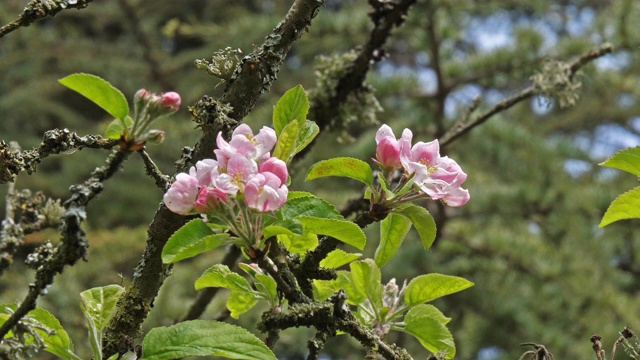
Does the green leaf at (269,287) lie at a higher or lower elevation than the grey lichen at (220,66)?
lower

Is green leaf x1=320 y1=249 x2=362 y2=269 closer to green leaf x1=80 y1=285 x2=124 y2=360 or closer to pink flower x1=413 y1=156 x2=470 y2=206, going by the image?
pink flower x1=413 y1=156 x2=470 y2=206

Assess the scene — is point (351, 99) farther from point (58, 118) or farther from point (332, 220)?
point (58, 118)

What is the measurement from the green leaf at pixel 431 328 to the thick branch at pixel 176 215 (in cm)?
29

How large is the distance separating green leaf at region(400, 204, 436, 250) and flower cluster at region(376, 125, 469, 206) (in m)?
0.02

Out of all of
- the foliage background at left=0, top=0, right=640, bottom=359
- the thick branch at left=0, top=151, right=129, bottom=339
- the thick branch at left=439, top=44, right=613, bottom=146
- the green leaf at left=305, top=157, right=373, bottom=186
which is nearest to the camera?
the thick branch at left=0, top=151, right=129, bottom=339

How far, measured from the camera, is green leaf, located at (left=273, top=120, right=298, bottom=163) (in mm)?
779

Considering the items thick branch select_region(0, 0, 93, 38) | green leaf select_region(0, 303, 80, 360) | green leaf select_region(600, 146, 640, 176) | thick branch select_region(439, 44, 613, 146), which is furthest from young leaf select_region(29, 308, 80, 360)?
thick branch select_region(439, 44, 613, 146)

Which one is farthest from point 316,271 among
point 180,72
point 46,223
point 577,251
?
point 180,72

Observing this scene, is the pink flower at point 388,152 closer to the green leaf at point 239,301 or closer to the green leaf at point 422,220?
the green leaf at point 422,220

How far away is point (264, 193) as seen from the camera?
0.70 meters

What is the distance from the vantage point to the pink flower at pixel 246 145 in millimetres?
740

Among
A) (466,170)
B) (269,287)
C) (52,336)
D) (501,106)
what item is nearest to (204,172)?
(269,287)

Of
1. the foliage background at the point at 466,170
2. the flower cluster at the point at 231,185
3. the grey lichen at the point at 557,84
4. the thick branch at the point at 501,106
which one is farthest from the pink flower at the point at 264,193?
the foliage background at the point at 466,170

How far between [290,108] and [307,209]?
135mm
